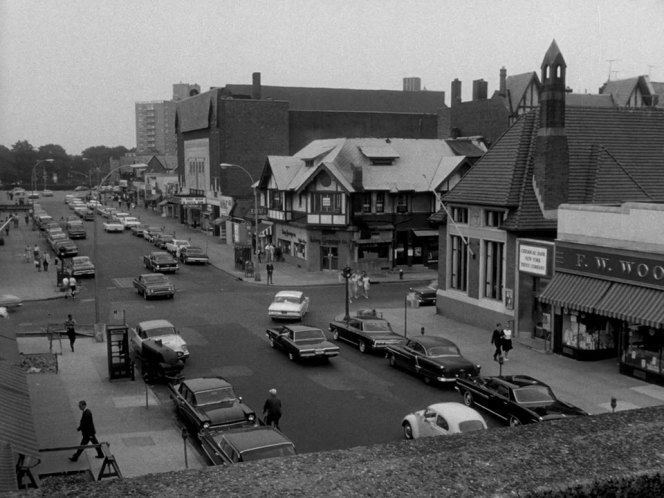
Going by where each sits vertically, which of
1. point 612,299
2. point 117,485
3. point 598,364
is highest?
point 117,485

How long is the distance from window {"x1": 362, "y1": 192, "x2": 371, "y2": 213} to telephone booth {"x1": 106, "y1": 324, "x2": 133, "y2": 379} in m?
30.9

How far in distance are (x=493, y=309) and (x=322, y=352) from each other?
1006cm

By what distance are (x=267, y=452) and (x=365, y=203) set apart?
40047mm

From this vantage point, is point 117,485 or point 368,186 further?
point 368,186

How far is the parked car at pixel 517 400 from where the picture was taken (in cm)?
1925

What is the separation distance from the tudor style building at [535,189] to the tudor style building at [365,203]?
1741 cm

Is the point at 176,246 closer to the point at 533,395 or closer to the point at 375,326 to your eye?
the point at 375,326

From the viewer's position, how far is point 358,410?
21.8m

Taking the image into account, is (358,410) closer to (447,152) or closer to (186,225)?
(447,152)

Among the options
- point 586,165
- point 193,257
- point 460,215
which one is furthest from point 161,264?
point 586,165

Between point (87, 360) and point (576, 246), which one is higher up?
point (576, 246)

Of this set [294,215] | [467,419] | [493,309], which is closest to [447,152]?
[294,215]

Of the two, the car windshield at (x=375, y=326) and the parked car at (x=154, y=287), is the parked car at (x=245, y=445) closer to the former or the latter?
the car windshield at (x=375, y=326)

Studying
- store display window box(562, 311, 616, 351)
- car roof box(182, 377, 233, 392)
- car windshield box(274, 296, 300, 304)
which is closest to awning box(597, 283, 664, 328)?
store display window box(562, 311, 616, 351)
